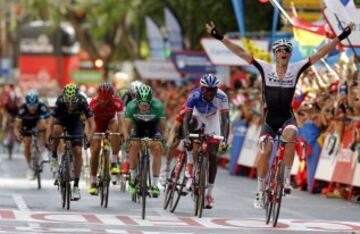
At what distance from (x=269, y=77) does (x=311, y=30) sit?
846cm

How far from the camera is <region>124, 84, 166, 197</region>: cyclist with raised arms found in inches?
744

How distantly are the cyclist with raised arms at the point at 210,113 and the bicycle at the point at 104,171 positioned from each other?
1.51 meters

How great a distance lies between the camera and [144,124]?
754 inches

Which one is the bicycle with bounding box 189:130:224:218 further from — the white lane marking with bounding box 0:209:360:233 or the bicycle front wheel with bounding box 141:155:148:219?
the bicycle front wheel with bounding box 141:155:148:219

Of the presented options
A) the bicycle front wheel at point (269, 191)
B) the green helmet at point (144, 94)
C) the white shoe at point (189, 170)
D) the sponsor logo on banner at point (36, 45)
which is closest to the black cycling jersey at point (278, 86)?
the bicycle front wheel at point (269, 191)

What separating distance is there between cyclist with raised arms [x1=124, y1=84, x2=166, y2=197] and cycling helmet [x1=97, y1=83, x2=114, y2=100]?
67 cm

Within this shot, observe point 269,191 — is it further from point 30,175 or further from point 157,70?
point 157,70

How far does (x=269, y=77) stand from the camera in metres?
17.2

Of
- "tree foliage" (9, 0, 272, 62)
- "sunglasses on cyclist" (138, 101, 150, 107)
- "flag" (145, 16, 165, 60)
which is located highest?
"tree foliage" (9, 0, 272, 62)

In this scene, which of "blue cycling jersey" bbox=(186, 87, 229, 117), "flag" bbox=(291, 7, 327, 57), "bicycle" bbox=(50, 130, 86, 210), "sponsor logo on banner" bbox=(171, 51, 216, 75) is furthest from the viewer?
"sponsor logo on banner" bbox=(171, 51, 216, 75)

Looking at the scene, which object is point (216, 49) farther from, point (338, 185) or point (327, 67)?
point (338, 185)

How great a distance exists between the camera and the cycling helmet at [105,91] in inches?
774

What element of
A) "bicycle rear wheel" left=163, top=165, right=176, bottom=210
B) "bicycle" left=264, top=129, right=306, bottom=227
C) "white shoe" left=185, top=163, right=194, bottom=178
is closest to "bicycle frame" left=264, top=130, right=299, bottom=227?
"bicycle" left=264, top=129, right=306, bottom=227

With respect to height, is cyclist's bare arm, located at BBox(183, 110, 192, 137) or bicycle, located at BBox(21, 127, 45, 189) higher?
cyclist's bare arm, located at BBox(183, 110, 192, 137)
